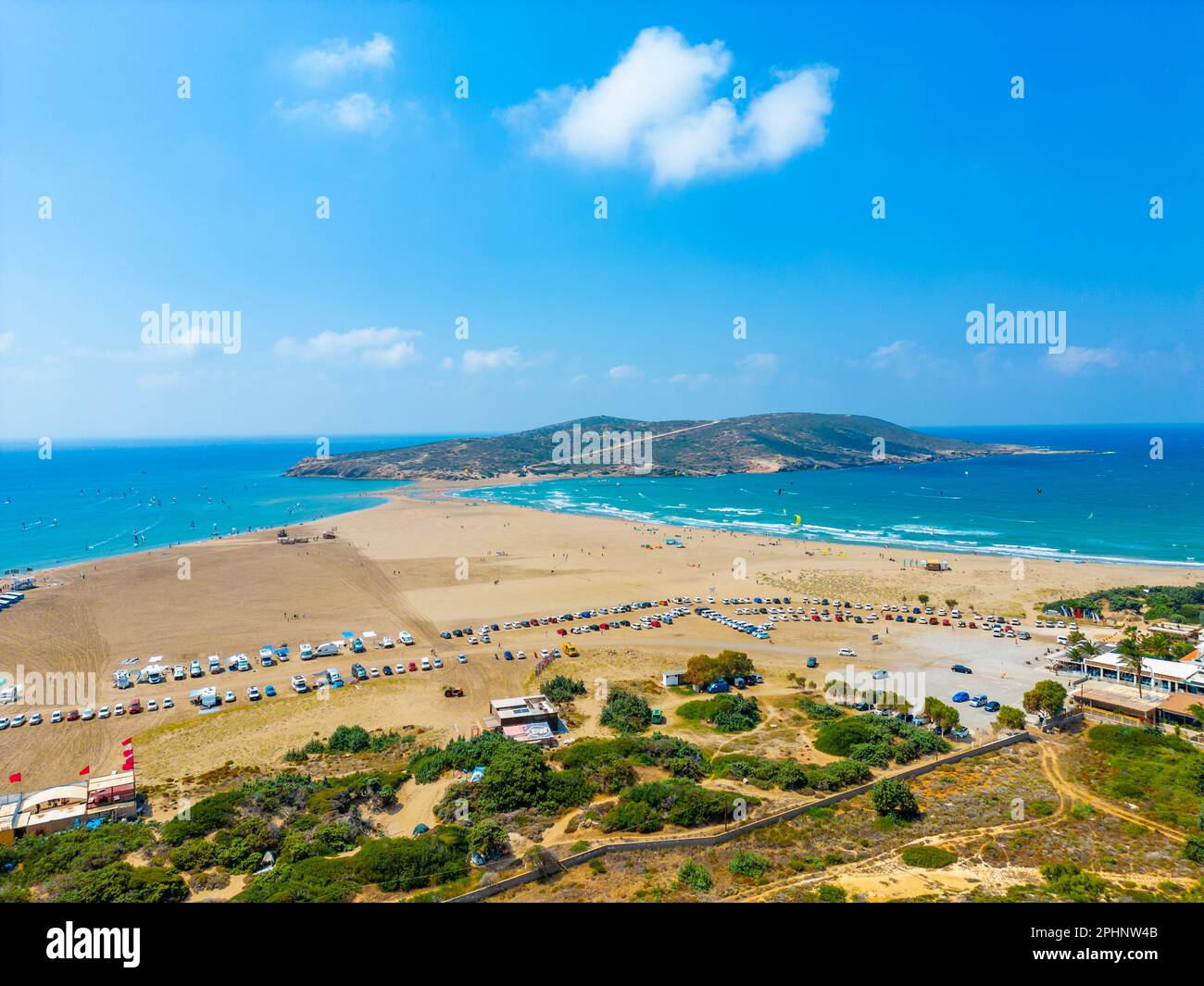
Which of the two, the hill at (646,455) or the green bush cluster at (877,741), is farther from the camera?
the hill at (646,455)

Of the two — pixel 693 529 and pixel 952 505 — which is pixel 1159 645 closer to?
pixel 693 529

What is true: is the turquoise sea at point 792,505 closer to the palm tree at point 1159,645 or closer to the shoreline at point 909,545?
the shoreline at point 909,545

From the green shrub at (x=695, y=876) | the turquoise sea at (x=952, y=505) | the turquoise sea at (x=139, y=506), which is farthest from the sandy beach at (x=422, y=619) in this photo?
the green shrub at (x=695, y=876)

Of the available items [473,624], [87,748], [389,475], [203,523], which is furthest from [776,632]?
[389,475]

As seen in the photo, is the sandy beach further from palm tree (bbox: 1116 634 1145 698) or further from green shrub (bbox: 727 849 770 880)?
green shrub (bbox: 727 849 770 880)
